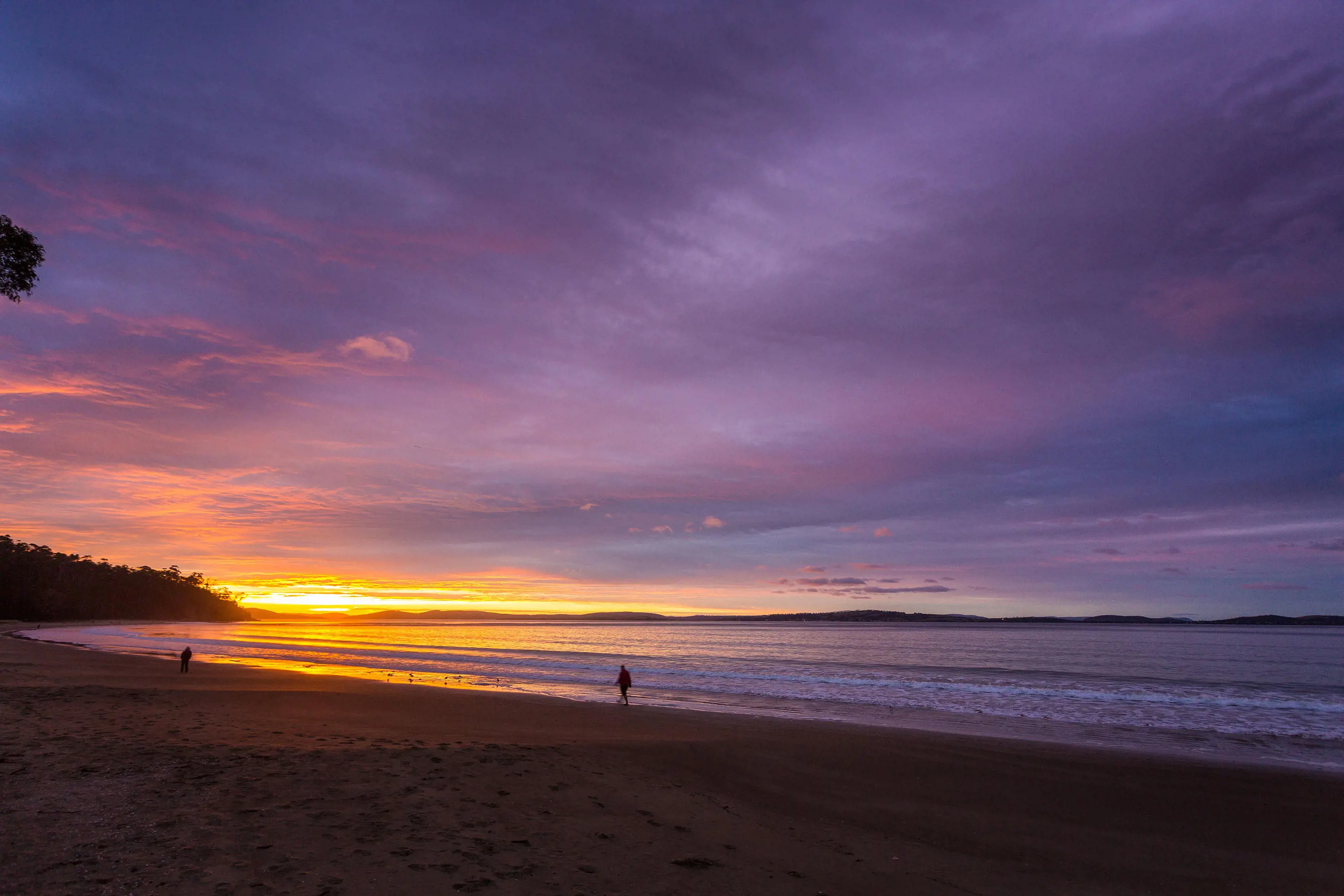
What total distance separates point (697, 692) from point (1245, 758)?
22697 millimetres

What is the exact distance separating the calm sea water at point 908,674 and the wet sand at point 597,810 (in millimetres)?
8340

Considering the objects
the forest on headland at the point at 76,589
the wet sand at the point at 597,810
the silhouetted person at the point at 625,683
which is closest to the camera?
the wet sand at the point at 597,810

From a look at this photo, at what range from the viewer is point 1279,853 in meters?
11.4

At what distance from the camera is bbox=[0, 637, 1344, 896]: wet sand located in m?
7.20

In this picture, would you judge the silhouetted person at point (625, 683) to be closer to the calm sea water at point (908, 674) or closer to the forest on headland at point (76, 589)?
the calm sea water at point (908, 674)

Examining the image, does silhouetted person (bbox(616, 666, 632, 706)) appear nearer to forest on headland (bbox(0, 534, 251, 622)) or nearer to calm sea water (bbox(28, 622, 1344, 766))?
calm sea water (bbox(28, 622, 1344, 766))

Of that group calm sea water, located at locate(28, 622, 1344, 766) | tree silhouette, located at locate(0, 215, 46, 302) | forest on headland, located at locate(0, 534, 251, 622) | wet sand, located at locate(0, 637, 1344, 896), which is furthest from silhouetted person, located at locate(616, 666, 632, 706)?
forest on headland, located at locate(0, 534, 251, 622)

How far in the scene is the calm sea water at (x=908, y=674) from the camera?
88.5 feet

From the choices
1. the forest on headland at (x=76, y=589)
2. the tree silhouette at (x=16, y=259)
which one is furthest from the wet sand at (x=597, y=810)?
the forest on headland at (x=76, y=589)

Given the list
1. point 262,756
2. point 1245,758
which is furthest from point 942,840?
point 1245,758

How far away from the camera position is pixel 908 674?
151ft

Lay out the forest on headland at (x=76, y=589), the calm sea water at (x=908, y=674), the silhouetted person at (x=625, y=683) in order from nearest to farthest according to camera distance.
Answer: the calm sea water at (x=908, y=674) < the silhouetted person at (x=625, y=683) < the forest on headland at (x=76, y=589)

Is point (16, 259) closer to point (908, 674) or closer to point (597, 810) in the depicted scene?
point (597, 810)

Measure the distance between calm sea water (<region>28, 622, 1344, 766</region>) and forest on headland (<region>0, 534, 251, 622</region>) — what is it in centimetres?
4668
